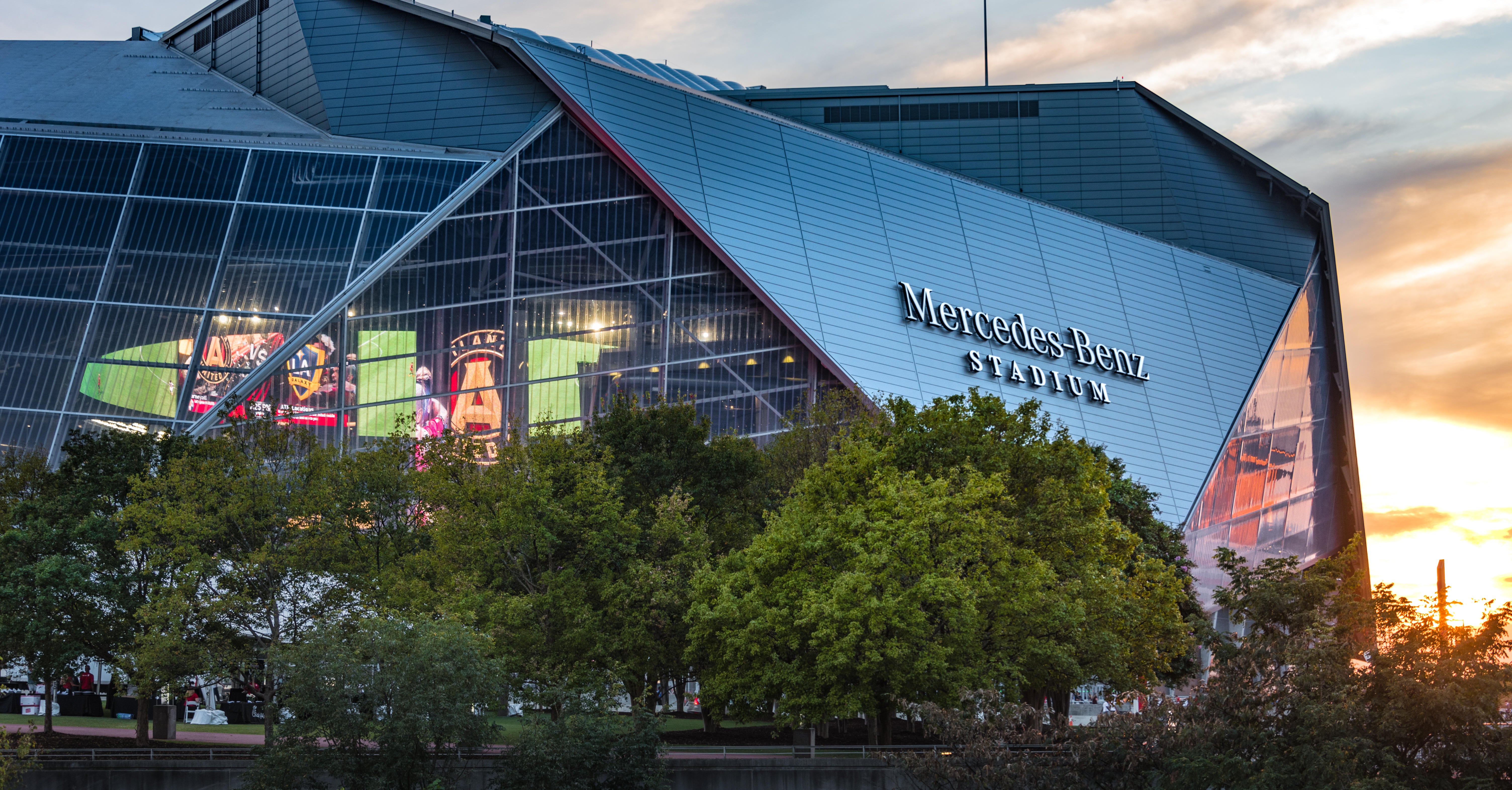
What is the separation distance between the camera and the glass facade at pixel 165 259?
204 ft

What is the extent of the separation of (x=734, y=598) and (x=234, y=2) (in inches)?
2262

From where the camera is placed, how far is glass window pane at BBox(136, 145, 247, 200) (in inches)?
2667

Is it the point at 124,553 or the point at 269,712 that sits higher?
the point at 124,553

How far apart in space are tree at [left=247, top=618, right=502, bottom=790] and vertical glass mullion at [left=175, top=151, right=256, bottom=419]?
3197 cm

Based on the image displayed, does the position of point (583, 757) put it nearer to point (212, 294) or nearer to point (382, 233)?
point (382, 233)

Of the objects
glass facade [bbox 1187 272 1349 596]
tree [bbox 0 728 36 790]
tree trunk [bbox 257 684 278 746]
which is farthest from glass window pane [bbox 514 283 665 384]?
tree [bbox 0 728 36 790]

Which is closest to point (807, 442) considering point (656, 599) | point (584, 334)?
point (656, 599)

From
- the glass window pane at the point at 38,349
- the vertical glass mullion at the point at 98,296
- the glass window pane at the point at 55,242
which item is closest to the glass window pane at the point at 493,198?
the vertical glass mullion at the point at 98,296

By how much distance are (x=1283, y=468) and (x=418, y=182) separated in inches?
2157

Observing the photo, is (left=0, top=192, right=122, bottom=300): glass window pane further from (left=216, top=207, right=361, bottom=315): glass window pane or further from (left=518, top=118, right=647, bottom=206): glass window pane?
(left=518, top=118, right=647, bottom=206): glass window pane

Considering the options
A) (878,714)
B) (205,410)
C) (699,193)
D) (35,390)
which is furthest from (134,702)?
(699,193)

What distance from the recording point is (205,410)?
200 feet

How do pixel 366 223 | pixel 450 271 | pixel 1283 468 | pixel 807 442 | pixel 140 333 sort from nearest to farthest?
pixel 807 442 < pixel 140 333 < pixel 450 271 < pixel 366 223 < pixel 1283 468

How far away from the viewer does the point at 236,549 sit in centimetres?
4353
